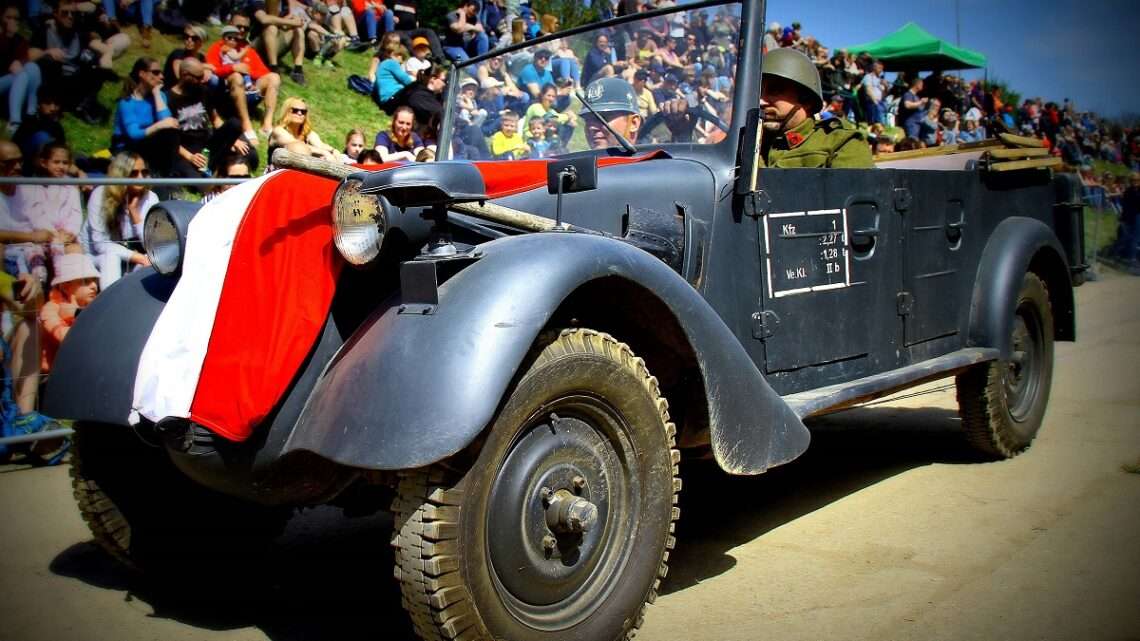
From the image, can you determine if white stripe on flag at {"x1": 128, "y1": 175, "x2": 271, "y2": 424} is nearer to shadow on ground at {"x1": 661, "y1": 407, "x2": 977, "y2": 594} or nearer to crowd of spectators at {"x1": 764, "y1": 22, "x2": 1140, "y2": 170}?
shadow on ground at {"x1": 661, "y1": 407, "x2": 977, "y2": 594}

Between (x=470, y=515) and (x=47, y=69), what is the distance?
6986 millimetres

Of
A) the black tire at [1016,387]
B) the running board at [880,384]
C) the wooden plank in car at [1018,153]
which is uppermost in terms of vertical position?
the wooden plank in car at [1018,153]

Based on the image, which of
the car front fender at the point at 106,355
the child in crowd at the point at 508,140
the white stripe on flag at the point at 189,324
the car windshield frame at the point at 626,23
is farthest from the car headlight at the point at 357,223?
the child in crowd at the point at 508,140

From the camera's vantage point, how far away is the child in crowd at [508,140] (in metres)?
3.87

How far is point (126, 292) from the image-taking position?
9.95 ft

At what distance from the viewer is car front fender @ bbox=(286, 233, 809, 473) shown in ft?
6.79

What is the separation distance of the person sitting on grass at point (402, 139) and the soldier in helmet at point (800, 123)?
130 inches

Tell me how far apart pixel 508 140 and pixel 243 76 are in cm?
507

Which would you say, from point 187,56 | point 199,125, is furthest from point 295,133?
point 187,56

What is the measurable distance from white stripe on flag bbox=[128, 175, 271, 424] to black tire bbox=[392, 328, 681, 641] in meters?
0.62

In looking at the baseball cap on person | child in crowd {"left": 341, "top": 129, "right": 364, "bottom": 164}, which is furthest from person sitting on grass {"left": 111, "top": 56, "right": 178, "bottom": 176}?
the baseball cap on person

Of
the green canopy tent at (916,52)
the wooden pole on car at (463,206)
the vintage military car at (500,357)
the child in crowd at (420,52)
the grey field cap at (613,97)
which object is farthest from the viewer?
the green canopy tent at (916,52)

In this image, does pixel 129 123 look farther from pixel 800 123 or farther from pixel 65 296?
pixel 800 123

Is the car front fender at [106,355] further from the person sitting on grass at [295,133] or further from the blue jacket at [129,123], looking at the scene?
the blue jacket at [129,123]
